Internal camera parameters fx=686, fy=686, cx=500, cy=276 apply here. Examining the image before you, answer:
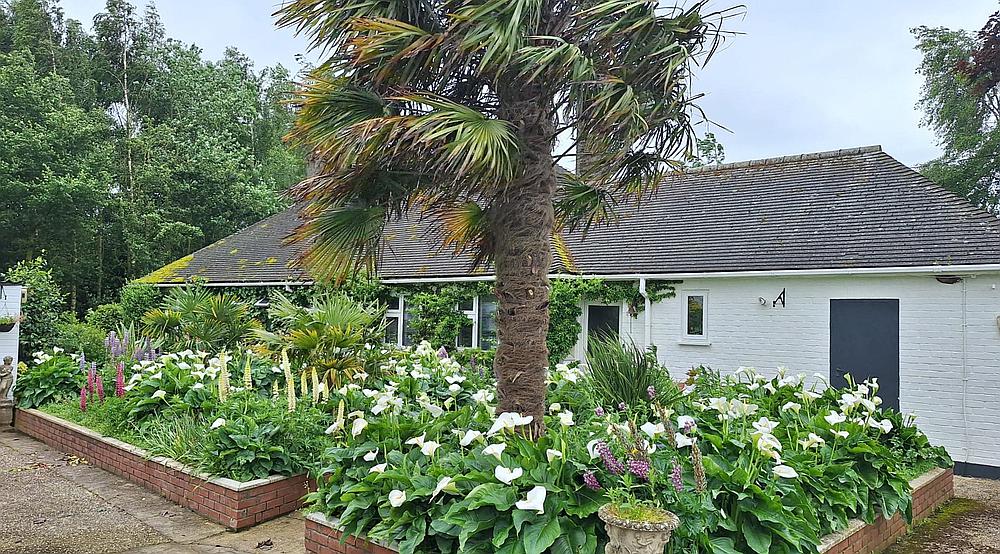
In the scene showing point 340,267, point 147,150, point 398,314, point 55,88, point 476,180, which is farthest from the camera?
point 147,150

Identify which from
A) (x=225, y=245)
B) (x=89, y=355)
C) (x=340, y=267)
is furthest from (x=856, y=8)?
(x=225, y=245)

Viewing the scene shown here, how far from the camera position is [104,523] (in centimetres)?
575

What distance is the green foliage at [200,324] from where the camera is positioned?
39.1 ft

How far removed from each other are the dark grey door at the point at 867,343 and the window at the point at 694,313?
1921 millimetres

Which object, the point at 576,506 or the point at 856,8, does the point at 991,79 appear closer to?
the point at 856,8

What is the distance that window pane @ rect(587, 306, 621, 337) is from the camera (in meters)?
11.9

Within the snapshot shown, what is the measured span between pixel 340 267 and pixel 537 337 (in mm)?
1694

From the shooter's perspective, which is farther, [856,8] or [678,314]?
[856,8]

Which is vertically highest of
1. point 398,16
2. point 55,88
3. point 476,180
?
point 55,88

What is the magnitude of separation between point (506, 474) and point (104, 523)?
4007mm

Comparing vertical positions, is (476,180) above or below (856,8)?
below

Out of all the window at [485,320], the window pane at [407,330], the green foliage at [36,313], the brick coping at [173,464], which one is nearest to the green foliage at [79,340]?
the green foliage at [36,313]

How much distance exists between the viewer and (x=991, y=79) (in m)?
15.9

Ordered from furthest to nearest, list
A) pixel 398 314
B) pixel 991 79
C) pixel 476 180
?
1. pixel 991 79
2. pixel 398 314
3. pixel 476 180
